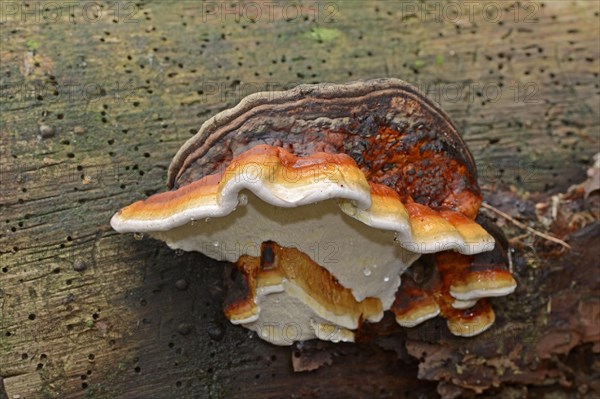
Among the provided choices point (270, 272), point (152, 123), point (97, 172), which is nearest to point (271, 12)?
point (152, 123)

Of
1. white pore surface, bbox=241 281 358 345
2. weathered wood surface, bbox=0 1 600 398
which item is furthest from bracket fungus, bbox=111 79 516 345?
weathered wood surface, bbox=0 1 600 398

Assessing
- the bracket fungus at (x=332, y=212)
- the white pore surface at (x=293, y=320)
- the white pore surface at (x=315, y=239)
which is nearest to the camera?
the bracket fungus at (x=332, y=212)

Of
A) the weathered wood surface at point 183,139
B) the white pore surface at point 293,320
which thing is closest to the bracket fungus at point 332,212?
the white pore surface at point 293,320

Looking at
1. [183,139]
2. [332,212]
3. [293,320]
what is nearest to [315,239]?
[332,212]

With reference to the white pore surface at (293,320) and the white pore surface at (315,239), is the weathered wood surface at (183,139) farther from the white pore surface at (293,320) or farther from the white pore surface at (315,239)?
the white pore surface at (315,239)

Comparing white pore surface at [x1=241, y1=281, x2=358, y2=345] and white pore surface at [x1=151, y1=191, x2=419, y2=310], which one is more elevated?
white pore surface at [x1=151, y1=191, x2=419, y2=310]

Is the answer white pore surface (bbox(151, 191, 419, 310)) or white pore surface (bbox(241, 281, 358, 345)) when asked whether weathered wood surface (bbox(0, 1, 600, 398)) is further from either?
white pore surface (bbox(151, 191, 419, 310))

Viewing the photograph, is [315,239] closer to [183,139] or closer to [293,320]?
→ [293,320]

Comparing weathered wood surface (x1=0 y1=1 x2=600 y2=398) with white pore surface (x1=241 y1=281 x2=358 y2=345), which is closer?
white pore surface (x1=241 y1=281 x2=358 y2=345)
